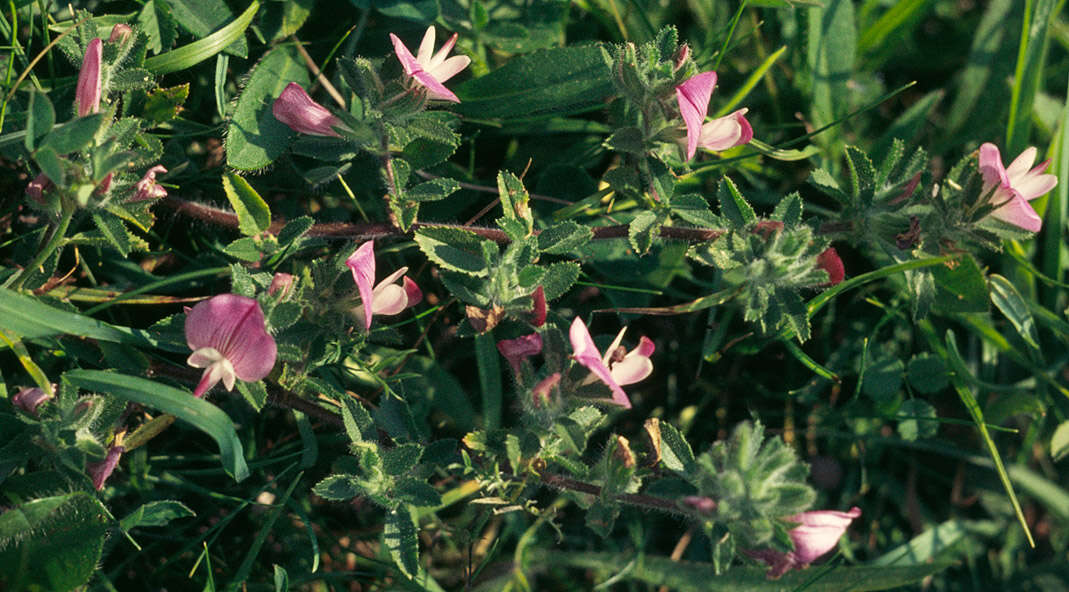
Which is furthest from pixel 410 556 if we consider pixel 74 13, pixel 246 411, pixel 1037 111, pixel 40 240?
pixel 1037 111

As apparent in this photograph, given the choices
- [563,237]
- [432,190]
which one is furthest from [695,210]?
[432,190]

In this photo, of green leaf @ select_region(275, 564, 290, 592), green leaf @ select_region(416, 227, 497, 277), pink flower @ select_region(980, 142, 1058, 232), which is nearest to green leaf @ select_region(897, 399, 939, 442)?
pink flower @ select_region(980, 142, 1058, 232)

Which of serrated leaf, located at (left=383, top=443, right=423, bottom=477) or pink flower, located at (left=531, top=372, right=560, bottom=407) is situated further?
serrated leaf, located at (left=383, top=443, right=423, bottom=477)

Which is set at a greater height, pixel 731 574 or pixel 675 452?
pixel 675 452

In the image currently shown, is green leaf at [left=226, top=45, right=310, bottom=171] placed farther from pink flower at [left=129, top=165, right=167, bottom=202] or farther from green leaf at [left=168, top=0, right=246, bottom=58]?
pink flower at [left=129, top=165, right=167, bottom=202]

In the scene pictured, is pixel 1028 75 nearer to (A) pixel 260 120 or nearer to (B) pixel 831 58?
(B) pixel 831 58

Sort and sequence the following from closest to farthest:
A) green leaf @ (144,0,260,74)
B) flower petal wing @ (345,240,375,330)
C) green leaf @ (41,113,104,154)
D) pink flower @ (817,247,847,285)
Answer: green leaf @ (41,113,104,154), flower petal wing @ (345,240,375,330), green leaf @ (144,0,260,74), pink flower @ (817,247,847,285)
